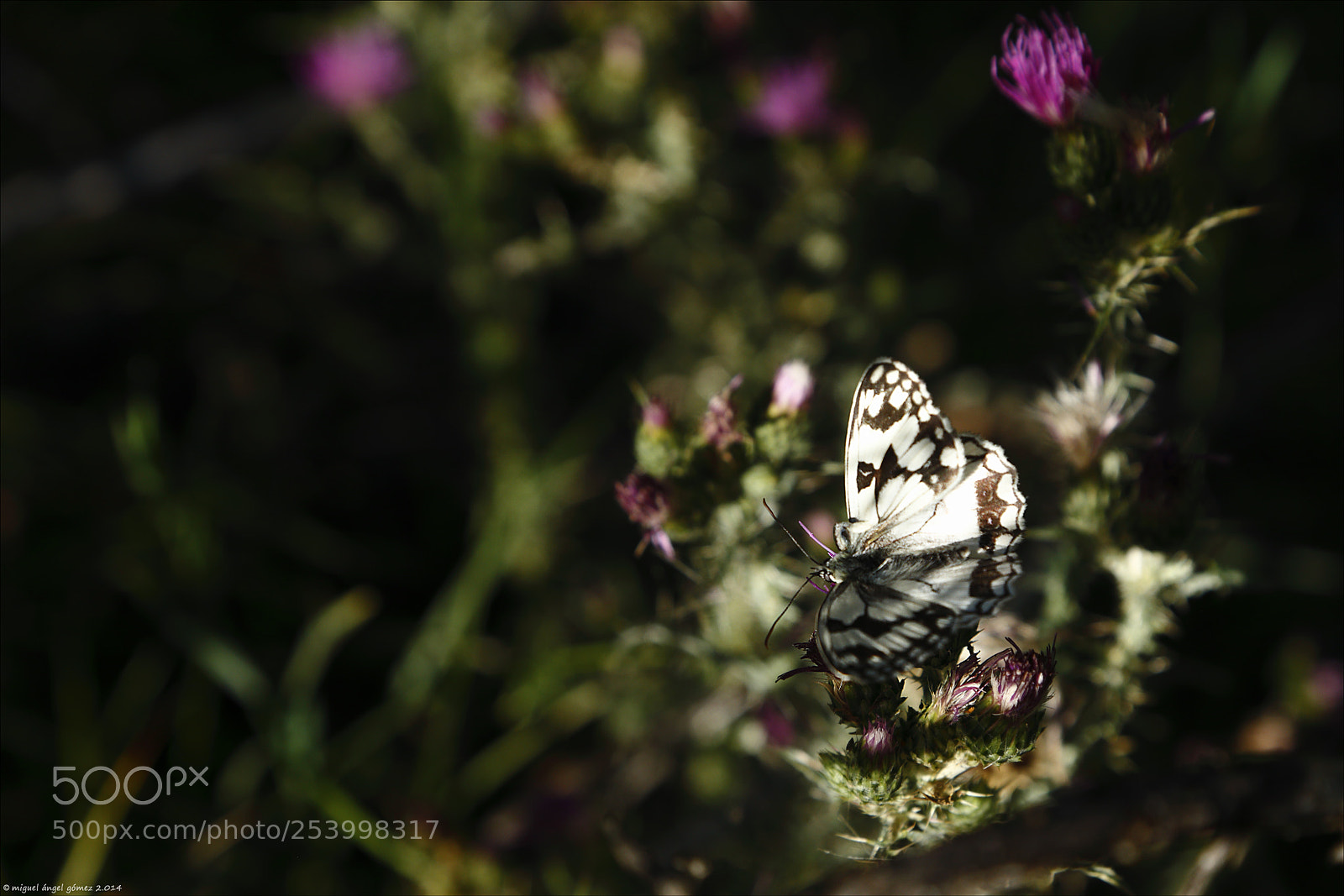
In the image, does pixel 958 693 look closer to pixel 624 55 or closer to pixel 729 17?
pixel 624 55

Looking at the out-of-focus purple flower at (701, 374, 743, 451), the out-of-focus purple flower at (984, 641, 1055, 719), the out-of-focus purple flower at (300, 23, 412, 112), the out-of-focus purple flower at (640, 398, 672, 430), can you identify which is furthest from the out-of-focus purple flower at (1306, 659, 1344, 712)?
the out-of-focus purple flower at (300, 23, 412, 112)

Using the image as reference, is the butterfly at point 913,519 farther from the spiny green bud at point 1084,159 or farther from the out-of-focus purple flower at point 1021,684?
the spiny green bud at point 1084,159

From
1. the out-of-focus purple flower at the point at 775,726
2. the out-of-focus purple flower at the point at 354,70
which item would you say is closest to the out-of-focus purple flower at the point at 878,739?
the out-of-focus purple flower at the point at 775,726

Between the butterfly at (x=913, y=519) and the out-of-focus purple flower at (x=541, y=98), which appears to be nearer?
the butterfly at (x=913, y=519)

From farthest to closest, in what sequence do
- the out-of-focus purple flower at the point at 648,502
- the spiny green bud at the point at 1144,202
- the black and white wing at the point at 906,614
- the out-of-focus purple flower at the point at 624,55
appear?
the out-of-focus purple flower at the point at 624,55 → the out-of-focus purple flower at the point at 648,502 → the spiny green bud at the point at 1144,202 → the black and white wing at the point at 906,614

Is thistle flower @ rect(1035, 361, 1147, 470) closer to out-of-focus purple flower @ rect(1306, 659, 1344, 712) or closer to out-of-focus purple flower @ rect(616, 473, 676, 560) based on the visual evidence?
out-of-focus purple flower @ rect(616, 473, 676, 560)

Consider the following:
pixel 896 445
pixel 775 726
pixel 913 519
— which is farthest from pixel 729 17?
pixel 775 726

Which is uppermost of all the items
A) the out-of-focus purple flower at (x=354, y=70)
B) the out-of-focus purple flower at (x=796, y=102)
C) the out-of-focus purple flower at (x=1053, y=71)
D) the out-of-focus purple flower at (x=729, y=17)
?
the out-of-focus purple flower at (x=729, y=17)
